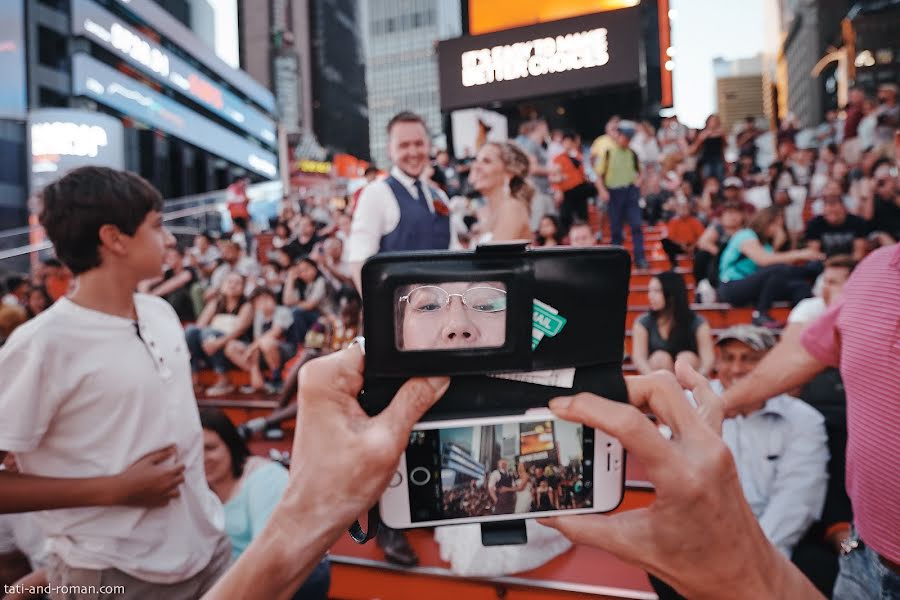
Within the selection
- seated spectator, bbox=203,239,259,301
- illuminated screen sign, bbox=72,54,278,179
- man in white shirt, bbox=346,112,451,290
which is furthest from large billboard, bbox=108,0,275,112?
man in white shirt, bbox=346,112,451,290

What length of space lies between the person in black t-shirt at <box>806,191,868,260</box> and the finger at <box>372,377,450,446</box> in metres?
5.53

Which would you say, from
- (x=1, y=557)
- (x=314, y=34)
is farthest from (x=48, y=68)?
Result: (x=314, y=34)

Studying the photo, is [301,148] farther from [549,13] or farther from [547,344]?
[547,344]

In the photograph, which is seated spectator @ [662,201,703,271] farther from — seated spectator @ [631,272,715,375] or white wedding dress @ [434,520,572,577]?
white wedding dress @ [434,520,572,577]

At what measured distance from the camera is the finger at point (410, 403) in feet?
2.01

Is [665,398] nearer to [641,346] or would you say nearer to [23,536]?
[23,536]

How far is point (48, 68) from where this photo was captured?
21.1m

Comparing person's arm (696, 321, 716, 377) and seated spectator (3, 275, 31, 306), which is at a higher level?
seated spectator (3, 275, 31, 306)

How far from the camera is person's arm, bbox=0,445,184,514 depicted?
1.07 m

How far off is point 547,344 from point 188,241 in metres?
16.4

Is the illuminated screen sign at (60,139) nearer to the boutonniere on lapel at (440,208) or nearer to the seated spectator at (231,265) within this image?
the seated spectator at (231,265)

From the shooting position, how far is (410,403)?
0.63m

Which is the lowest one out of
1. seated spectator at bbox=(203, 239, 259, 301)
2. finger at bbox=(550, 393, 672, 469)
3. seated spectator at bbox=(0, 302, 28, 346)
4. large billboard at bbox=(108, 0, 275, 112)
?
finger at bbox=(550, 393, 672, 469)

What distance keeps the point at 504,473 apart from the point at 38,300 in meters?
6.50
